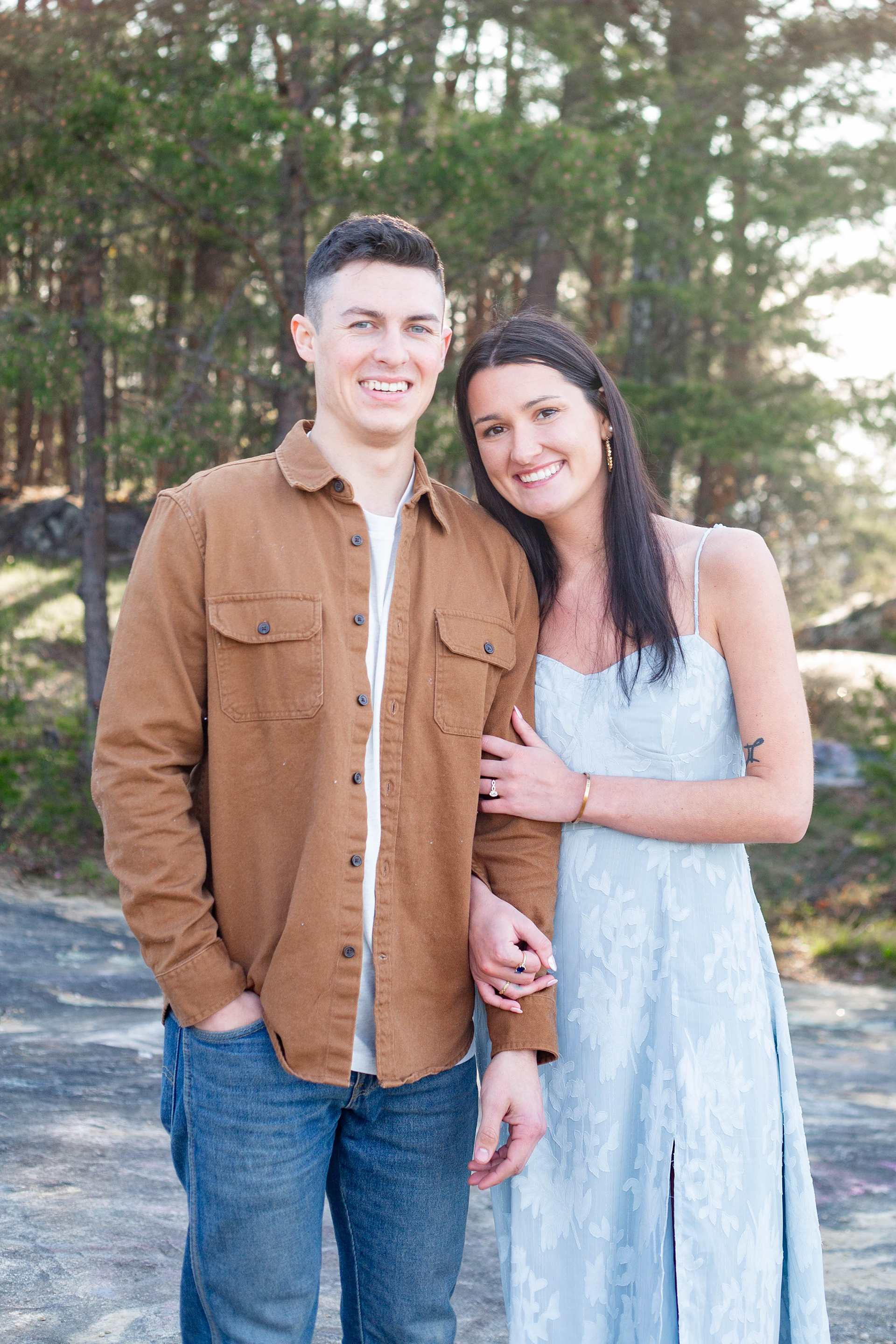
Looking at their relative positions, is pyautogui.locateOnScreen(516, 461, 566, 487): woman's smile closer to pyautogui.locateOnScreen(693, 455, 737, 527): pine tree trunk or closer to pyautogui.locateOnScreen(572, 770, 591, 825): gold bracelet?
pyautogui.locateOnScreen(572, 770, 591, 825): gold bracelet

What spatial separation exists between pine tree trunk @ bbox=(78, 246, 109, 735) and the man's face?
7.16 m

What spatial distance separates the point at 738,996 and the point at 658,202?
7759mm

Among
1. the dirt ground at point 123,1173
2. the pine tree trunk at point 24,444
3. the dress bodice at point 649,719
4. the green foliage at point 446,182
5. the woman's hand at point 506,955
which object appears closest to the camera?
the woman's hand at point 506,955

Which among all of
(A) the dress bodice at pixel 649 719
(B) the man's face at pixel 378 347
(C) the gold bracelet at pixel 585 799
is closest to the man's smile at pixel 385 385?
(B) the man's face at pixel 378 347

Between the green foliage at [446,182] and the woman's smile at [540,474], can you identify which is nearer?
the woman's smile at [540,474]

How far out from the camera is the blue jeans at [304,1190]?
5.83 feet

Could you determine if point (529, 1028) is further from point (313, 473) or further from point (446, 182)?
point (446, 182)

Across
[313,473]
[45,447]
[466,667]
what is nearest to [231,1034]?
[466,667]

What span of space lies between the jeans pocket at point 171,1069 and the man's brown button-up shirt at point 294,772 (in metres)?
0.11

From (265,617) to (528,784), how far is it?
0.57 meters

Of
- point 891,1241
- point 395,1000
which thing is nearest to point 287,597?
point 395,1000

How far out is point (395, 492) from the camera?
6.84 ft

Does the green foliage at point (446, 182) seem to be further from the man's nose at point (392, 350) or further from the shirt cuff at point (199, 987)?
the shirt cuff at point (199, 987)

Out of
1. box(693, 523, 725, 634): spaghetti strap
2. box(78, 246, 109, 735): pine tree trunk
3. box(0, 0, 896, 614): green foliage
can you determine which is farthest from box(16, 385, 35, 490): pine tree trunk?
box(693, 523, 725, 634): spaghetti strap
